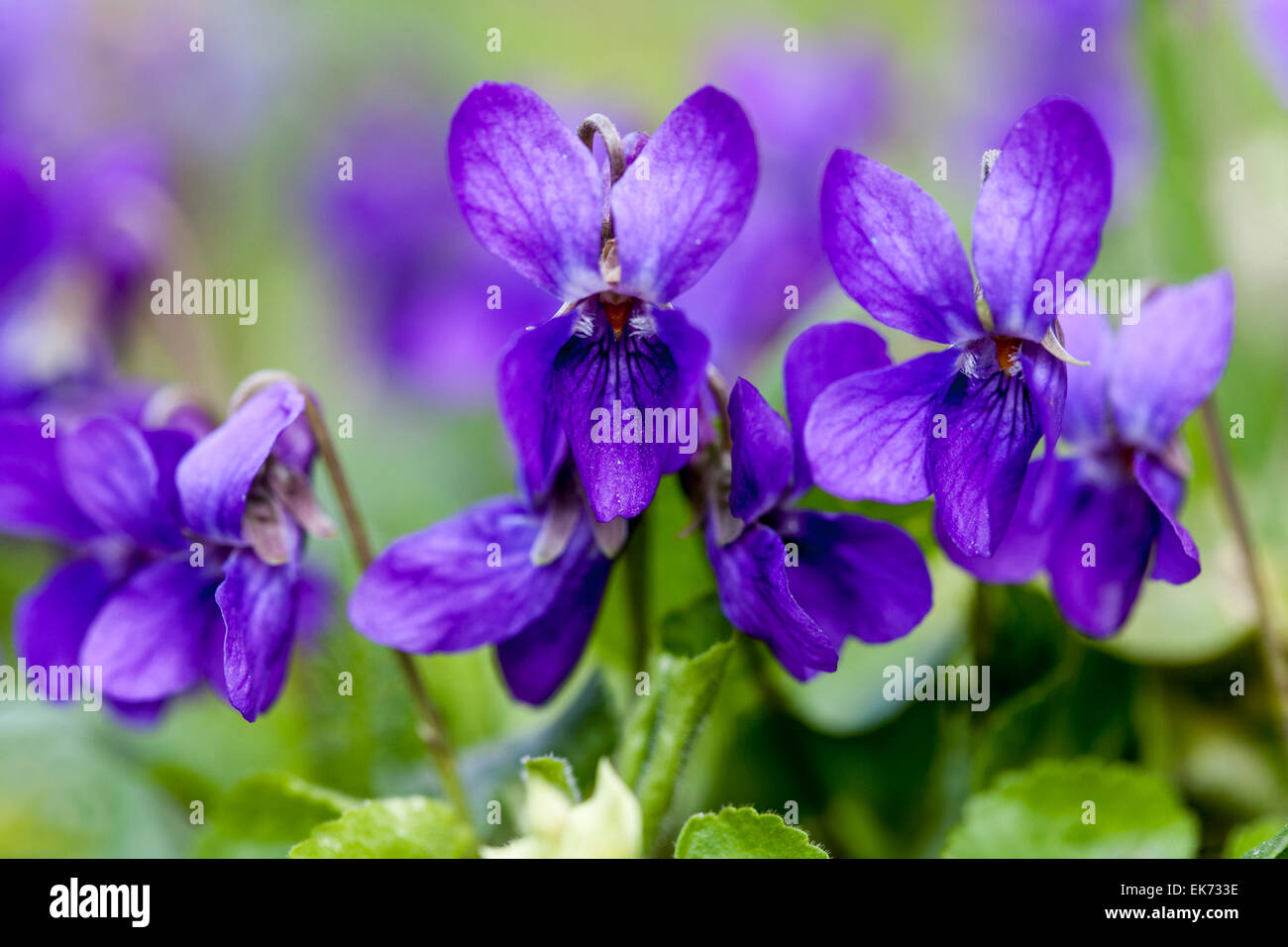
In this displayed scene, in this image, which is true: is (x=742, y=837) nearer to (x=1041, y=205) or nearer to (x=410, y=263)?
(x=1041, y=205)

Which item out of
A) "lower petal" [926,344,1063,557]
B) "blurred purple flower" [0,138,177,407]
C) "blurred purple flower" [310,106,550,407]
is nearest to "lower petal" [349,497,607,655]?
"lower petal" [926,344,1063,557]

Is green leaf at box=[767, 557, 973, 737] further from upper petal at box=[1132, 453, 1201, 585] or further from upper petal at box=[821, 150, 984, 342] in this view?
upper petal at box=[821, 150, 984, 342]

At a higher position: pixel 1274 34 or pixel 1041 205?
pixel 1274 34

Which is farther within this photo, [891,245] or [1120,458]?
[1120,458]

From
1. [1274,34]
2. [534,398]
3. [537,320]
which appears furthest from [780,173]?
[534,398]

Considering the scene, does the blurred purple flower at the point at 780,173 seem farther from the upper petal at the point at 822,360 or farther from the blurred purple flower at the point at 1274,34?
the upper petal at the point at 822,360
